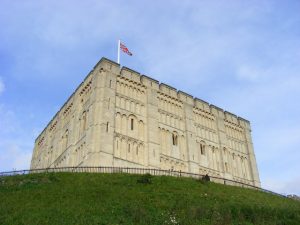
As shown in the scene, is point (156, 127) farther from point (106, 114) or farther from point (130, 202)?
point (130, 202)

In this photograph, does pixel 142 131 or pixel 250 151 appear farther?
pixel 250 151

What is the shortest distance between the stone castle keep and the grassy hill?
1012 centimetres

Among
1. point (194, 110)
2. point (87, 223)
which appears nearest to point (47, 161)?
point (194, 110)

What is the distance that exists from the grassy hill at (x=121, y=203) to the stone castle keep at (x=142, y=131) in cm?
1012

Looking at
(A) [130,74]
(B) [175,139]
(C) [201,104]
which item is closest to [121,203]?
(B) [175,139]

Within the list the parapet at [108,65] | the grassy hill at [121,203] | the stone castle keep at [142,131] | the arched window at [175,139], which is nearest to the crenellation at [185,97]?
the stone castle keep at [142,131]

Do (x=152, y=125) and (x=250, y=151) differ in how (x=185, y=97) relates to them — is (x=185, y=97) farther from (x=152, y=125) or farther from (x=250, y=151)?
(x=250, y=151)

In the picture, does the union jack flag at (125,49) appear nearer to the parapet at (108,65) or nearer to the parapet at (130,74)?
the parapet at (130,74)

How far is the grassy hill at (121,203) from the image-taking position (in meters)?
23.1

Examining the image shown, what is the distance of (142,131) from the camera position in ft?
158

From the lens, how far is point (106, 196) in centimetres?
2802

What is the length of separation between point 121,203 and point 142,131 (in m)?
22.4

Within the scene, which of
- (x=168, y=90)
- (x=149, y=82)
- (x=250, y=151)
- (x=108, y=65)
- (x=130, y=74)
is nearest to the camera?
(x=108, y=65)

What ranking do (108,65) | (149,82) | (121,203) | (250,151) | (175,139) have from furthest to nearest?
(250,151) → (149,82) → (175,139) → (108,65) → (121,203)
